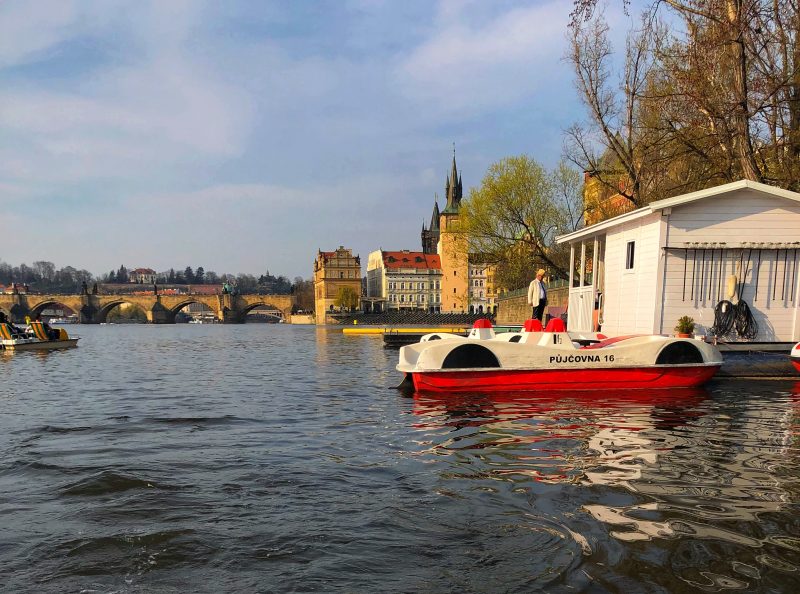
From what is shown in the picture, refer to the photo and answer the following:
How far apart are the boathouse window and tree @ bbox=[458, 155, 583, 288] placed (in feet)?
67.8

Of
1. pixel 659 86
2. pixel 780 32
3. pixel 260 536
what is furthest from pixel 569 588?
pixel 659 86

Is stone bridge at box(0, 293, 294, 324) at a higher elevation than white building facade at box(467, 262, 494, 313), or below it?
below

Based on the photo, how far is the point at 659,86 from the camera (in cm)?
2344

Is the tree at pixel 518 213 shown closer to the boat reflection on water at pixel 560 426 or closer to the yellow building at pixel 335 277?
the boat reflection on water at pixel 560 426

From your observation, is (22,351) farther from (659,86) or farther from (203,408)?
(659,86)

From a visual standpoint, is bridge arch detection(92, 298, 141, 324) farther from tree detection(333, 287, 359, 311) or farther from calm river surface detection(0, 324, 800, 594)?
calm river surface detection(0, 324, 800, 594)

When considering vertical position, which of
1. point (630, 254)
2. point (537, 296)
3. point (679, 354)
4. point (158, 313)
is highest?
point (630, 254)

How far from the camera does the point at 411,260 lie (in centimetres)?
13325

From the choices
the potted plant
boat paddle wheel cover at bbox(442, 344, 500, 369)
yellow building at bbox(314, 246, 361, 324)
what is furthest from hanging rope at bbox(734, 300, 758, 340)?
yellow building at bbox(314, 246, 361, 324)

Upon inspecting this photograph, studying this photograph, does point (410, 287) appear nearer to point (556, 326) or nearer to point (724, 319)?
point (724, 319)

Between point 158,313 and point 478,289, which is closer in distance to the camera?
point 478,289

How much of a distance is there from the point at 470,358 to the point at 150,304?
474 feet

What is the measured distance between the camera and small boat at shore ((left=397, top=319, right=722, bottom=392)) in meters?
11.5

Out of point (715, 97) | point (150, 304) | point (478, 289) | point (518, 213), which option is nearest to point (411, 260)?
point (478, 289)
